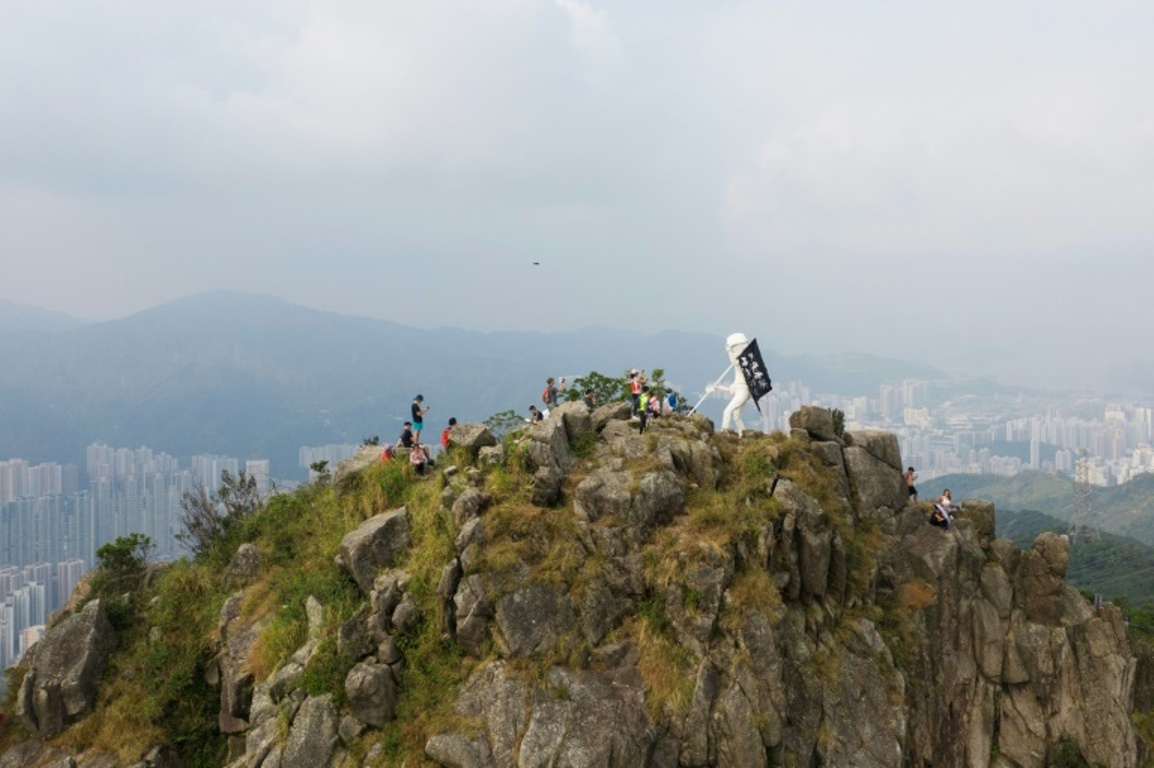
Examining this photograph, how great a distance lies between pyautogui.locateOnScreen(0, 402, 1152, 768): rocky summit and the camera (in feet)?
44.9

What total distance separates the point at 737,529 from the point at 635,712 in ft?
16.1

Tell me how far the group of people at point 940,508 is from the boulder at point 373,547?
1632cm

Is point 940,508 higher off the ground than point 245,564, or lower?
higher

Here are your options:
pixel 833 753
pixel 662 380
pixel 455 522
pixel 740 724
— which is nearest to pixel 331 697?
pixel 455 522

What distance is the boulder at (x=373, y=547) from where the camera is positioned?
16109 millimetres

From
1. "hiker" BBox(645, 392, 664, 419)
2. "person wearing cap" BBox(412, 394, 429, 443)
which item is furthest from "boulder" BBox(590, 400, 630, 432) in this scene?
"person wearing cap" BBox(412, 394, 429, 443)

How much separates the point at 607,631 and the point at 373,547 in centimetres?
629

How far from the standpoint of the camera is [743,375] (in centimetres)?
2220

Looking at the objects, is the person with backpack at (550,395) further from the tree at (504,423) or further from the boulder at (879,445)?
the boulder at (879,445)

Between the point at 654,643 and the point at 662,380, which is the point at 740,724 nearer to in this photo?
the point at 654,643

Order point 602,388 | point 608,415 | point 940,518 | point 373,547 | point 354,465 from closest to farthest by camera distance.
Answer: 1. point 373,547
2. point 608,415
3. point 354,465
4. point 940,518
5. point 602,388

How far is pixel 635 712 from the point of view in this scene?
44.0 feet

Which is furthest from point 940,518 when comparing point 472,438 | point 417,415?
point 417,415

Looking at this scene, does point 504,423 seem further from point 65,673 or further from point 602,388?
point 65,673
